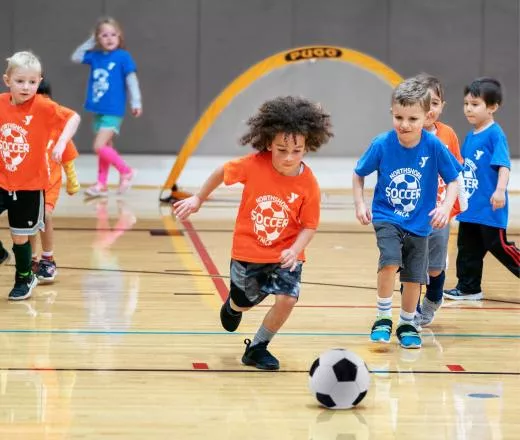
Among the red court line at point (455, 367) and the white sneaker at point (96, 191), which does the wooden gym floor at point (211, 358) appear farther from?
the white sneaker at point (96, 191)

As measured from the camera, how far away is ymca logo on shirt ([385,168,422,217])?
5227mm

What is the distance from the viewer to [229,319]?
5125 millimetres

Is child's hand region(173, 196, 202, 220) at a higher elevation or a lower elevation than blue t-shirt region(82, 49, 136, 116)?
lower

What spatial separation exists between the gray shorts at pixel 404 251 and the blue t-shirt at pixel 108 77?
6.56 metres

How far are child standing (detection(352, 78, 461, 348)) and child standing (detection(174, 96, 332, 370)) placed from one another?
1.62 ft

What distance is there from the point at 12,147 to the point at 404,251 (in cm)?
216

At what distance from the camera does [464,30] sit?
560 inches

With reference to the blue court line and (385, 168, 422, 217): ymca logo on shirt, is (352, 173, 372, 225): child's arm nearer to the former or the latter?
(385, 168, 422, 217): ymca logo on shirt

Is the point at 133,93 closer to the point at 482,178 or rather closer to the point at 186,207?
the point at 482,178

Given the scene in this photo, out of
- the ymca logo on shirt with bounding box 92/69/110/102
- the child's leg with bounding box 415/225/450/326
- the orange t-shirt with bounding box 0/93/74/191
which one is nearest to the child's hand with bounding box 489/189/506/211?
the child's leg with bounding box 415/225/450/326

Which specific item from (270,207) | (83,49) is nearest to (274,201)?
(270,207)

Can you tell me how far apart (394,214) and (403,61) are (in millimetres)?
9270

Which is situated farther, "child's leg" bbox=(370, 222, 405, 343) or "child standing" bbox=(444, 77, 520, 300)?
"child standing" bbox=(444, 77, 520, 300)

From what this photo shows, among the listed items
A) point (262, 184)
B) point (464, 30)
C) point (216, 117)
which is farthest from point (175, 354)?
point (464, 30)
